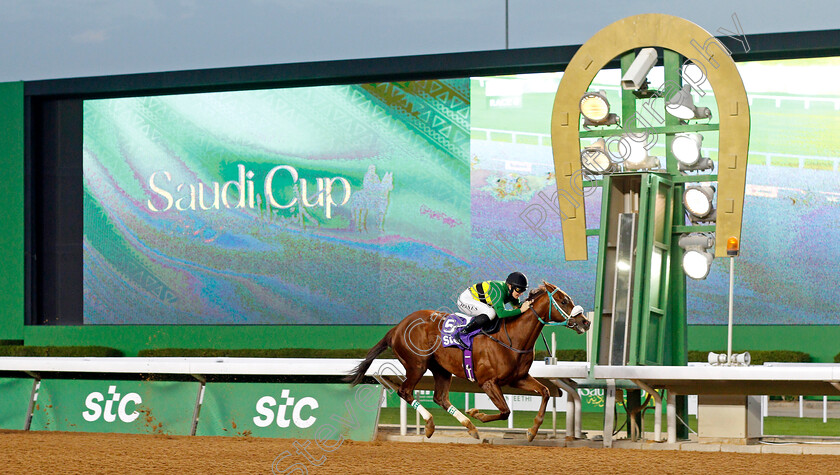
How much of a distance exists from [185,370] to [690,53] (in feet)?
14.8

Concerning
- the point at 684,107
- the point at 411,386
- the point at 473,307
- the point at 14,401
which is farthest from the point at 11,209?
the point at 684,107

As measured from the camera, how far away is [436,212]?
14211 mm

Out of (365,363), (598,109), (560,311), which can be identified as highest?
(598,109)

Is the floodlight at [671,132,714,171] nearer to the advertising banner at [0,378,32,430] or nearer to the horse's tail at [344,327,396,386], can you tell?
the horse's tail at [344,327,396,386]

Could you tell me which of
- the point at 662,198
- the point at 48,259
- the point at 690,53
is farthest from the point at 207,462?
the point at 48,259

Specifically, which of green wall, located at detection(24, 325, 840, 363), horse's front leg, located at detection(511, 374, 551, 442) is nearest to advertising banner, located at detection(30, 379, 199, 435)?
horse's front leg, located at detection(511, 374, 551, 442)

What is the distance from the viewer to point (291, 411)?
8297mm

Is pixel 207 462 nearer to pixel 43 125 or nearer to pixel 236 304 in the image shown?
pixel 236 304

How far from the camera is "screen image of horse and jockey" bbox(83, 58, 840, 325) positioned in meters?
13.0

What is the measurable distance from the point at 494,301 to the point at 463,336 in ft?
1.08

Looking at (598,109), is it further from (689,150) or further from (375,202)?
(375,202)

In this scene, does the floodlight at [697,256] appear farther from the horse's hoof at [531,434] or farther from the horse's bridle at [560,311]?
the horse's hoof at [531,434]

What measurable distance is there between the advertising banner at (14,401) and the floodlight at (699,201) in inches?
222

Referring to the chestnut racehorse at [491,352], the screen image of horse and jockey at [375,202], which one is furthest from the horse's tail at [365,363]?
the screen image of horse and jockey at [375,202]
